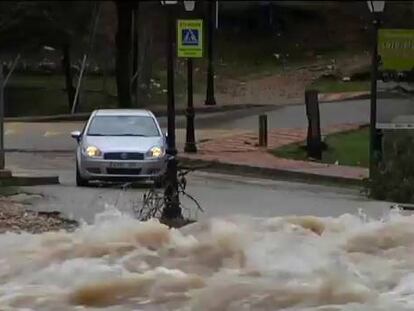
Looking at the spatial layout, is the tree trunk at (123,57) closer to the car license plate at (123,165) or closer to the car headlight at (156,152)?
the car headlight at (156,152)

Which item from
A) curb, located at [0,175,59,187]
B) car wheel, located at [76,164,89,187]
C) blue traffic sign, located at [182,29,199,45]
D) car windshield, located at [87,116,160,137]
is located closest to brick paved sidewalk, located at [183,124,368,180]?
blue traffic sign, located at [182,29,199,45]

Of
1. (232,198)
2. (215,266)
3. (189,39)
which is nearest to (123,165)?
(232,198)

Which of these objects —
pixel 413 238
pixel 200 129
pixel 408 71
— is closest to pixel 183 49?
pixel 408 71

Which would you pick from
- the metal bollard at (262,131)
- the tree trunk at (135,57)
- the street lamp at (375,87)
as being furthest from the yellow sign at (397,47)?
the tree trunk at (135,57)

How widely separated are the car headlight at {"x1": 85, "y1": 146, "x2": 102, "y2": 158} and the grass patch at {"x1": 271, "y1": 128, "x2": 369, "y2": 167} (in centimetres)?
712

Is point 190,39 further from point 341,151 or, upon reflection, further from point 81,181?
point 81,181

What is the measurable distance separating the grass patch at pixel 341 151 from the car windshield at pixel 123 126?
5469mm

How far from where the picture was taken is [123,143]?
877 inches

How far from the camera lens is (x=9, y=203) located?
17938 mm

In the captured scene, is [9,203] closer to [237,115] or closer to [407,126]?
[407,126]

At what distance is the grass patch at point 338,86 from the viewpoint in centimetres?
4791

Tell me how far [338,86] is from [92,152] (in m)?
28.8

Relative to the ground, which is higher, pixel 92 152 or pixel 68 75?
pixel 92 152

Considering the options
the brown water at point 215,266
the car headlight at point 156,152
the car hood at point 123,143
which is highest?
the brown water at point 215,266
